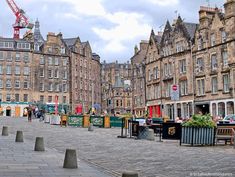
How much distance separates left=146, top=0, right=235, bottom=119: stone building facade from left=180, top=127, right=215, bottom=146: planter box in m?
20.6

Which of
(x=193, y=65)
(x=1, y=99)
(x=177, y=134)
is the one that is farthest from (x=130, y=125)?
(x=1, y=99)

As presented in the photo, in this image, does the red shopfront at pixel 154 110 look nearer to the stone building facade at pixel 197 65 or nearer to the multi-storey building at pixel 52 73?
the stone building facade at pixel 197 65

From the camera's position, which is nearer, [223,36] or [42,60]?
[223,36]

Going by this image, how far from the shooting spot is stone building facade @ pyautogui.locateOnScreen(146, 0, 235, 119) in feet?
144

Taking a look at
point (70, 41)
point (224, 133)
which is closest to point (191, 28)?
point (224, 133)

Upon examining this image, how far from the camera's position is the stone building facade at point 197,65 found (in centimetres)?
4397

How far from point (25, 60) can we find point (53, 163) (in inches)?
2932

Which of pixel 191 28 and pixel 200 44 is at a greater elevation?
pixel 191 28

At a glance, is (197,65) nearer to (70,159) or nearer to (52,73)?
(70,159)

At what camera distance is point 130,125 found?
922 inches

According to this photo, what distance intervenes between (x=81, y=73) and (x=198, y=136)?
246ft

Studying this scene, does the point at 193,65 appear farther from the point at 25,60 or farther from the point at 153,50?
the point at 25,60

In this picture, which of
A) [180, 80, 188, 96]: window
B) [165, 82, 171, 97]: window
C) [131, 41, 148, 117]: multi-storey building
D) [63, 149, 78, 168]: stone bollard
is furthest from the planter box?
[131, 41, 148, 117]: multi-storey building

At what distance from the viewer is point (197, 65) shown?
49312mm
